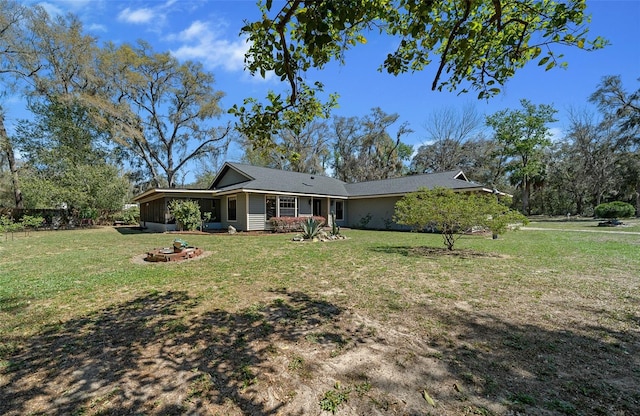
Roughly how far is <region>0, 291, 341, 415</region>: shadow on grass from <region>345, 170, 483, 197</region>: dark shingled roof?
15.4 metres

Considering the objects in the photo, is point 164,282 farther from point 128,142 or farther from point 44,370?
point 128,142

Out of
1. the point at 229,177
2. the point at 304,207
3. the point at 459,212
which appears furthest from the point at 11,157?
the point at 459,212

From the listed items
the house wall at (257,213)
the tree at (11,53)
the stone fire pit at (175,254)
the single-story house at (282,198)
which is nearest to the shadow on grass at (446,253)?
the stone fire pit at (175,254)

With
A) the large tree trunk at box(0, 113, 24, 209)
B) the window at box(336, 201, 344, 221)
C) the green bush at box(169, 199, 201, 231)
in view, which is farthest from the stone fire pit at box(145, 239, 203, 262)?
the large tree trunk at box(0, 113, 24, 209)

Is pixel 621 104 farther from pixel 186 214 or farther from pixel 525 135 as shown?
pixel 186 214

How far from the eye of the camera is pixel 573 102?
102 feet

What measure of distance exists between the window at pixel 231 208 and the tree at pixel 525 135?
3235cm

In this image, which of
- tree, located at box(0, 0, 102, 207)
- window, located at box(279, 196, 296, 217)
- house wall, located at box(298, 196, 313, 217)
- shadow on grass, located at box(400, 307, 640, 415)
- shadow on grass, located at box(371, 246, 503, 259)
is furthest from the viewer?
tree, located at box(0, 0, 102, 207)

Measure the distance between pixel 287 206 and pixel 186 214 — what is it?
19.4 feet

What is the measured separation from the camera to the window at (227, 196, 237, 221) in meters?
17.8

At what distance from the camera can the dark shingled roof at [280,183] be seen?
17000 millimetres

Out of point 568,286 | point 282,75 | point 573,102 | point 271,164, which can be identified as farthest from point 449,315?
point 573,102

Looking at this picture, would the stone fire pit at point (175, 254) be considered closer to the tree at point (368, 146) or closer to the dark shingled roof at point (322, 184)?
the dark shingled roof at point (322, 184)

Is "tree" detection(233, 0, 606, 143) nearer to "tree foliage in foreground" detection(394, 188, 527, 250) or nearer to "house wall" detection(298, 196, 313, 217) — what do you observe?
"tree foliage in foreground" detection(394, 188, 527, 250)
